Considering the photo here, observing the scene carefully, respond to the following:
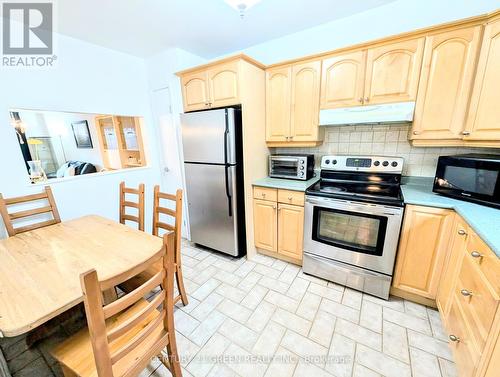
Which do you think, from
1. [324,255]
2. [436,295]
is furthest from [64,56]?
[436,295]

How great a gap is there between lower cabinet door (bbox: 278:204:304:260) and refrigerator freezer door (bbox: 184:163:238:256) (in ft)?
1.67

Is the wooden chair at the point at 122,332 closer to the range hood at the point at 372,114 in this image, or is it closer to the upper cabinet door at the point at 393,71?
the range hood at the point at 372,114

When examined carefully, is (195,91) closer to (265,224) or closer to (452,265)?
(265,224)

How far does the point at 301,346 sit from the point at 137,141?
10.0 ft

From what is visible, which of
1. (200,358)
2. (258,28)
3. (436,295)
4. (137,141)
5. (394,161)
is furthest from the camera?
(137,141)

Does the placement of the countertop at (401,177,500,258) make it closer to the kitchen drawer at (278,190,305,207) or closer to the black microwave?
the black microwave

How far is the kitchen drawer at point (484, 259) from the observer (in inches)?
38.4

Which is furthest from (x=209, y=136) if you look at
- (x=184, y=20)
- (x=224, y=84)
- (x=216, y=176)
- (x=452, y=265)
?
(x=452, y=265)

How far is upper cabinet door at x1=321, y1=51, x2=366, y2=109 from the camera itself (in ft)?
6.30

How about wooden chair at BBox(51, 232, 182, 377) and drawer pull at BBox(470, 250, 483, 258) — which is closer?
wooden chair at BBox(51, 232, 182, 377)

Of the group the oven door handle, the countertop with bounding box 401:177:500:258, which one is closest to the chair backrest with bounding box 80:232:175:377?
the oven door handle

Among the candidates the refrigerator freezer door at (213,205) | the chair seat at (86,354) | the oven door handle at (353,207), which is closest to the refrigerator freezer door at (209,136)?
the refrigerator freezer door at (213,205)

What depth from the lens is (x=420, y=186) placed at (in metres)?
2.02

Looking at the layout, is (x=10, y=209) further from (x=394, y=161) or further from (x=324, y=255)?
(x=394, y=161)
